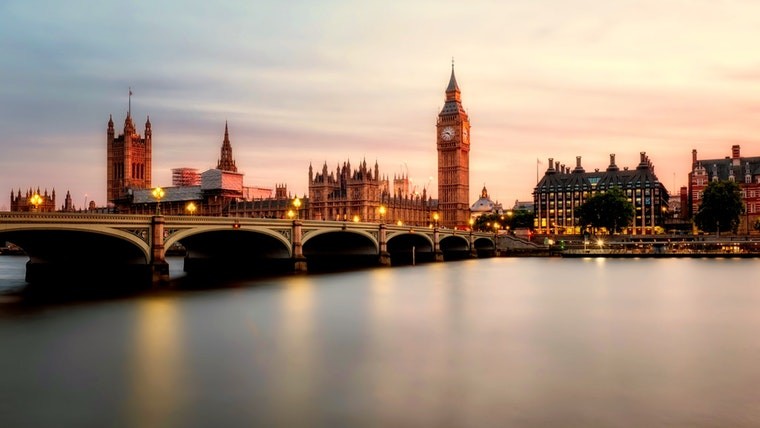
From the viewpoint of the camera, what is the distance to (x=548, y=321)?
2995cm

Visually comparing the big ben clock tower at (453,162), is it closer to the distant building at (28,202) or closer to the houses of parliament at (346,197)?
the houses of parliament at (346,197)

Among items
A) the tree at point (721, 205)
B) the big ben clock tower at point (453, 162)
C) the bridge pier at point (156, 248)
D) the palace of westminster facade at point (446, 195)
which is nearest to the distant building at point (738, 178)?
the palace of westminster facade at point (446, 195)

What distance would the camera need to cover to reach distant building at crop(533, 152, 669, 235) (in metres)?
158

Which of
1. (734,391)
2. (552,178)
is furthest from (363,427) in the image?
(552,178)

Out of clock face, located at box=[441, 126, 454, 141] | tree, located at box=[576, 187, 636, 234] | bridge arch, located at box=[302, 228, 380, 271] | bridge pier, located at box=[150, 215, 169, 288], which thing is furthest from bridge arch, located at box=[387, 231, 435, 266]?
clock face, located at box=[441, 126, 454, 141]

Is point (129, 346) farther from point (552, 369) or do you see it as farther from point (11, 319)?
point (552, 369)

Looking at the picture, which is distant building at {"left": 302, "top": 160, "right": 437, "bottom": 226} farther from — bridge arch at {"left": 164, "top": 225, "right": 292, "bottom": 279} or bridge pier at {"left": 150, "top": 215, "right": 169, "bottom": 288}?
bridge pier at {"left": 150, "top": 215, "right": 169, "bottom": 288}

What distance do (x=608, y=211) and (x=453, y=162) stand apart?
185ft

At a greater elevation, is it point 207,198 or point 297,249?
point 207,198

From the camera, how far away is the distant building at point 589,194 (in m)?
158

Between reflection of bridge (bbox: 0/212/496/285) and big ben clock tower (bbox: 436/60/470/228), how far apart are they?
8883cm

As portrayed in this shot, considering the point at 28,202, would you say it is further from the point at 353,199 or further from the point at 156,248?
the point at 156,248

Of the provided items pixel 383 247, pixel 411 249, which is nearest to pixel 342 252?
pixel 383 247

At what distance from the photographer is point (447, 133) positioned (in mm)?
174625
